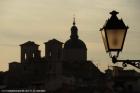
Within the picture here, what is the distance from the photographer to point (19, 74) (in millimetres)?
113938

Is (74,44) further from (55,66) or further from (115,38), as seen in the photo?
(115,38)

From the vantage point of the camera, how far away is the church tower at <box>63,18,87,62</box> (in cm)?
10588

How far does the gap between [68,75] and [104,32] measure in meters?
101

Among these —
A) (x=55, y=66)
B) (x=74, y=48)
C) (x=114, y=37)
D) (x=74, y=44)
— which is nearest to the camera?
(x=114, y=37)

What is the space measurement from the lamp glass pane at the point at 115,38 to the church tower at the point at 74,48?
93781 mm

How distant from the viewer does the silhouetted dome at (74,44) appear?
10550cm

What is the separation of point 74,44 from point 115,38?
94.0m

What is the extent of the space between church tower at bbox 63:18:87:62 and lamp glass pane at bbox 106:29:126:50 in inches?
3692

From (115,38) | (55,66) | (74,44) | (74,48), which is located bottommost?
(115,38)

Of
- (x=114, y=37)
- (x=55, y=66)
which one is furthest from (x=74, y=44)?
(x=114, y=37)

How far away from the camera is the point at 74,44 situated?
105 meters

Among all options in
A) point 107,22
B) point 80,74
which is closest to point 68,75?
point 80,74

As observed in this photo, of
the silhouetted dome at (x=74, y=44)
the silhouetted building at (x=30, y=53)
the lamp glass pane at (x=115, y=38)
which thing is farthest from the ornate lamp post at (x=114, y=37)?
the silhouetted building at (x=30, y=53)

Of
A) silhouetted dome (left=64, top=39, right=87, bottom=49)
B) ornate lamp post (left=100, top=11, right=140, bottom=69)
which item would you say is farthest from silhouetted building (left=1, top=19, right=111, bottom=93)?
ornate lamp post (left=100, top=11, right=140, bottom=69)
